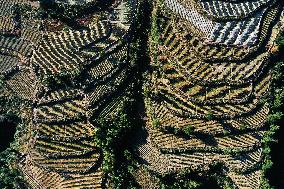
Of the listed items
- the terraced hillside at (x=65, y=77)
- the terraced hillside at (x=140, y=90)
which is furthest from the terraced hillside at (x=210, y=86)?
the terraced hillside at (x=65, y=77)

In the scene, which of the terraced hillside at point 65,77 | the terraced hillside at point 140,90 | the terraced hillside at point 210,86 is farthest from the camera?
the terraced hillside at point 65,77

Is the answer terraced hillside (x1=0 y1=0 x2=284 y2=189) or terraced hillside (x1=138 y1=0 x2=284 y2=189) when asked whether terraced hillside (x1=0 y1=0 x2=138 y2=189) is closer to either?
terraced hillside (x1=0 y1=0 x2=284 y2=189)

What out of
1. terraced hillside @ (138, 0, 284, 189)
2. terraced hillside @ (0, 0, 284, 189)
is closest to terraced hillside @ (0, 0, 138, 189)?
terraced hillside @ (0, 0, 284, 189)

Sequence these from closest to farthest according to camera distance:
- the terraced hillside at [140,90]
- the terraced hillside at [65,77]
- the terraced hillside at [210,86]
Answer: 1. the terraced hillside at [210,86]
2. the terraced hillside at [140,90]
3. the terraced hillside at [65,77]

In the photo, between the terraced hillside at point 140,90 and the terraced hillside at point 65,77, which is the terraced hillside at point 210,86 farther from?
the terraced hillside at point 65,77

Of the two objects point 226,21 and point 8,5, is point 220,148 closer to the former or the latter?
point 226,21
